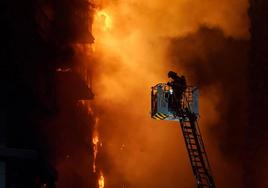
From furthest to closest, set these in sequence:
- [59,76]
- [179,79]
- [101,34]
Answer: [101,34] < [59,76] < [179,79]

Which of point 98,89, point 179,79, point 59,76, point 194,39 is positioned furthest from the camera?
point 194,39

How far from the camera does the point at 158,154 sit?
121 ft

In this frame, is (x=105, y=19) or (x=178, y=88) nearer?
(x=178, y=88)

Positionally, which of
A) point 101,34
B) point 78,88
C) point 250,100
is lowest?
point 78,88

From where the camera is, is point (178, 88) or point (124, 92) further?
point (124, 92)

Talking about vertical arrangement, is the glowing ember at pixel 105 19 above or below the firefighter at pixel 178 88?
above

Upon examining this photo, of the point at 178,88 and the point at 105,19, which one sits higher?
the point at 105,19

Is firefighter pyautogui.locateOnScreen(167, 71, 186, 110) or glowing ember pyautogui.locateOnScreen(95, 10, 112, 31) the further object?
glowing ember pyautogui.locateOnScreen(95, 10, 112, 31)

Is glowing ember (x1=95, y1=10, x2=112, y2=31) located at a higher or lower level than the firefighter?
higher

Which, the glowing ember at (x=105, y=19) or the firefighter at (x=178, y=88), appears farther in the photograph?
the glowing ember at (x=105, y=19)

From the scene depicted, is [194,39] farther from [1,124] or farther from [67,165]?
[1,124]

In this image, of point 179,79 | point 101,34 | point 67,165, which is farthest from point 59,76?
point 179,79

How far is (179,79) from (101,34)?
563 inches

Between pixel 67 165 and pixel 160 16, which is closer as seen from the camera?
pixel 67 165
